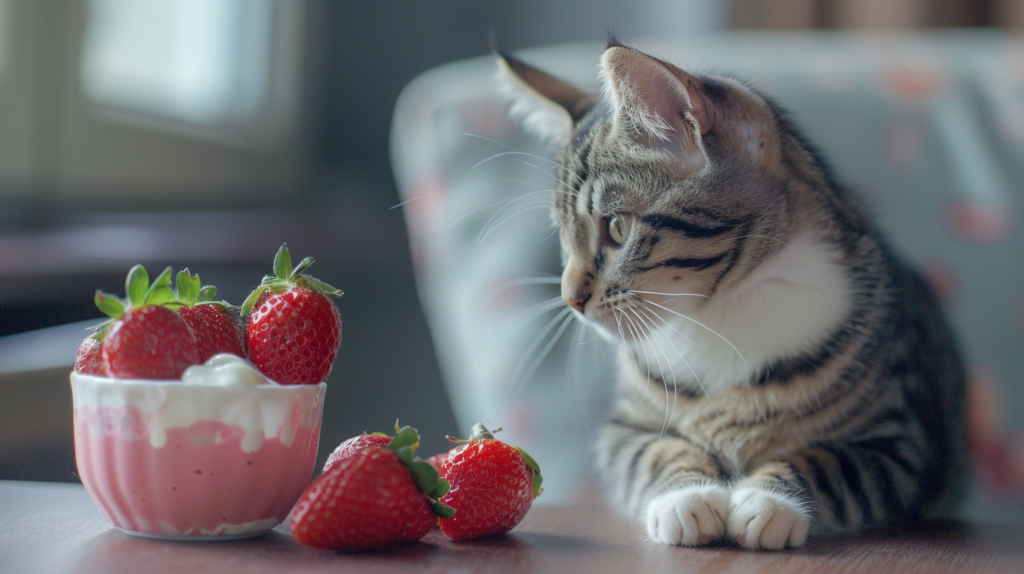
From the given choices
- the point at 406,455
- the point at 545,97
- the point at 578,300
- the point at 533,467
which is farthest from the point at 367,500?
the point at 545,97

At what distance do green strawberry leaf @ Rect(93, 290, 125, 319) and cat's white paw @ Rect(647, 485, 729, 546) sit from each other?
16.9 inches

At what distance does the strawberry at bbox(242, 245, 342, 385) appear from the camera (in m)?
0.54

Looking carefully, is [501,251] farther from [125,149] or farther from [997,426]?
[125,149]

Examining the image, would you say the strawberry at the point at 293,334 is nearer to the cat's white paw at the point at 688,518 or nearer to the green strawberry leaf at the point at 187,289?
the green strawberry leaf at the point at 187,289

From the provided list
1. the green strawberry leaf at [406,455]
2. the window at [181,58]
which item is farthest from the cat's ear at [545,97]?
the window at [181,58]

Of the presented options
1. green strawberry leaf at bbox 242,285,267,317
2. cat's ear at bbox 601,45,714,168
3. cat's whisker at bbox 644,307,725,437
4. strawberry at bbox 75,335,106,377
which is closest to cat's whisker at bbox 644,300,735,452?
cat's whisker at bbox 644,307,725,437

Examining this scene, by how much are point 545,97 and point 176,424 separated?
1.98ft

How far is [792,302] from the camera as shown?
801 millimetres

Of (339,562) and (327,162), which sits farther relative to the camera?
(327,162)

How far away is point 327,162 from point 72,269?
73 cm

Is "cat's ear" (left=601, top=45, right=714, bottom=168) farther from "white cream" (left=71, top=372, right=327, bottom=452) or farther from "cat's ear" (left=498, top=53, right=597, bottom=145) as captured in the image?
"white cream" (left=71, top=372, right=327, bottom=452)

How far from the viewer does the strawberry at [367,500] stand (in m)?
0.51

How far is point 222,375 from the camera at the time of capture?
19.8 inches

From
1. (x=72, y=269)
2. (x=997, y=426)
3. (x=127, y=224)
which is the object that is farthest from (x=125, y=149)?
(x=997, y=426)
